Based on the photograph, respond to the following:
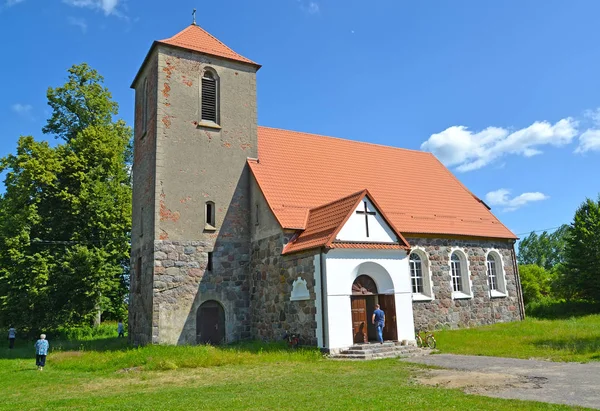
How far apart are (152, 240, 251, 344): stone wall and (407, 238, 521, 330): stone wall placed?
6.95m

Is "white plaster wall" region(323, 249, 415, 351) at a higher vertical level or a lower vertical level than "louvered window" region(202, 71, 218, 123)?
lower

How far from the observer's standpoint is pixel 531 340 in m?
16.0

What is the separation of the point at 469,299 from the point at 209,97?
1388 cm

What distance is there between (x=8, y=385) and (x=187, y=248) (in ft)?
23.9

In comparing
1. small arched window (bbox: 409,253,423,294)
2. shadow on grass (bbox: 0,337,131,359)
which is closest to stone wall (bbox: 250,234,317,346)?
shadow on grass (bbox: 0,337,131,359)

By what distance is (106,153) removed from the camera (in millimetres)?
27203

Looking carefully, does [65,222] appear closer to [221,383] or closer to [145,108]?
[145,108]

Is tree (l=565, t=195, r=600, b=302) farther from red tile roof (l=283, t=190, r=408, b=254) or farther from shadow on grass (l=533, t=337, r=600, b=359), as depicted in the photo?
red tile roof (l=283, t=190, r=408, b=254)

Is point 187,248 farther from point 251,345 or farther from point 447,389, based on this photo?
point 447,389

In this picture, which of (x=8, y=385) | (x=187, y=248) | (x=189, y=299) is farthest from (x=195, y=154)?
(x=8, y=385)

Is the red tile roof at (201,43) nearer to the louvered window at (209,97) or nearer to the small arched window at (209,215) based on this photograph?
the louvered window at (209,97)

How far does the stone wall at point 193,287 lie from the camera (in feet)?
56.4

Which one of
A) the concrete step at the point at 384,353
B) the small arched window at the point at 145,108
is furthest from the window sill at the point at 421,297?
the small arched window at the point at 145,108

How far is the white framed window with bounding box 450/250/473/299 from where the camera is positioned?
20.7 m
